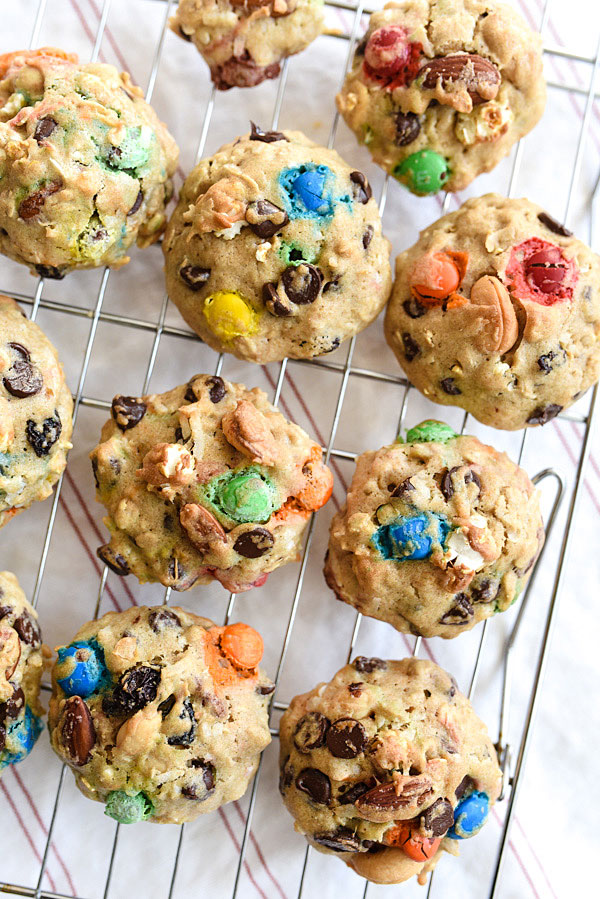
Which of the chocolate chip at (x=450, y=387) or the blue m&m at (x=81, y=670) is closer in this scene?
the blue m&m at (x=81, y=670)

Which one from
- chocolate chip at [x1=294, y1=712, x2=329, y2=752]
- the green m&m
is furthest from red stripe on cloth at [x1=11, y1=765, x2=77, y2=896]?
the green m&m

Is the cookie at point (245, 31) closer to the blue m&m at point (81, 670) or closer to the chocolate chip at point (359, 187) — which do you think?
the chocolate chip at point (359, 187)

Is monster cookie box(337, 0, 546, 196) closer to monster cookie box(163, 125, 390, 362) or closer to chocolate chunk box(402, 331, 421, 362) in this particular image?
monster cookie box(163, 125, 390, 362)

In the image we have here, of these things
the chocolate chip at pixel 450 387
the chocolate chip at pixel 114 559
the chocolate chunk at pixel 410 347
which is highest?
the chocolate chunk at pixel 410 347

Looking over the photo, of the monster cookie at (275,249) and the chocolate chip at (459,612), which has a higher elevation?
the monster cookie at (275,249)

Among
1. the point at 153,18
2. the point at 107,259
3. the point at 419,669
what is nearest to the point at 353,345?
the point at 107,259

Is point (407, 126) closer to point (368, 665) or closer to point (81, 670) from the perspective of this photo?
point (368, 665)

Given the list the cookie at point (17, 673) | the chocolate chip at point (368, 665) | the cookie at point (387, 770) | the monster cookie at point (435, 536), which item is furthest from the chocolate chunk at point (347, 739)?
the cookie at point (17, 673)

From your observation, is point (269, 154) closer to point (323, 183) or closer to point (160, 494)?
point (323, 183)

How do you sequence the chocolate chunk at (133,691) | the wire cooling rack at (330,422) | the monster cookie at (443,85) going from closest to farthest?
the chocolate chunk at (133,691) < the monster cookie at (443,85) < the wire cooling rack at (330,422)
